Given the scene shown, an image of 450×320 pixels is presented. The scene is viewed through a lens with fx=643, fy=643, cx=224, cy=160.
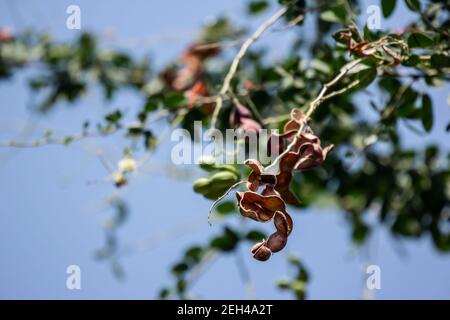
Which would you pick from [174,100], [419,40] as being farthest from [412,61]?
[174,100]

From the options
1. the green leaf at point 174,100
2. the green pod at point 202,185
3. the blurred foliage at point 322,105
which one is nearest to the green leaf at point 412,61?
the blurred foliage at point 322,105

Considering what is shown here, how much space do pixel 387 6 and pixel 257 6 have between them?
0.93 metres

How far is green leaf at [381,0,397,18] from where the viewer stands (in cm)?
145

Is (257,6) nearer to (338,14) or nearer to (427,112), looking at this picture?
(338,14)

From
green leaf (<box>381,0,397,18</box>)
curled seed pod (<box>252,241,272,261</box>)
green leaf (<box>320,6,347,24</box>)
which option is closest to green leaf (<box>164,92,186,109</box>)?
green leaf (<box>320,6,347,24</box>)

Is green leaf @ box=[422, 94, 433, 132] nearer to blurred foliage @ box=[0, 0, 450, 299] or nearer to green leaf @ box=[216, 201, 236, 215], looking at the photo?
blurred foliage @ box=[0, 0, 450, 299]

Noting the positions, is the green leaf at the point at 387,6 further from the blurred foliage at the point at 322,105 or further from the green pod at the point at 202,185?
the green pod at the point at 202,185

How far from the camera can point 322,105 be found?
164 cm

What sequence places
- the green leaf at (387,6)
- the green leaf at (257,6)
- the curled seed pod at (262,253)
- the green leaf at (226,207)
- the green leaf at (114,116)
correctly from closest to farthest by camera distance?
1. the curled seed pod at (262,253)
2. the green leaf at (387,6)
3. the green leaf at (114,116)
4. the green leaf at (226,207)
5. the green leaf at (257,6)

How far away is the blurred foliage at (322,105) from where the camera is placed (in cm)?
145

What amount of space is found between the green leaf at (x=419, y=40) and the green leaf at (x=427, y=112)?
250mm

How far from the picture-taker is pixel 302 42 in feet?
6.97

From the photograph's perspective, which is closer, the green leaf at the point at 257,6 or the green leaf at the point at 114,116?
the green leaf at the point at 114,116

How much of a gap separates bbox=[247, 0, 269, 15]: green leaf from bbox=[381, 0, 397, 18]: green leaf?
0.91 meters
